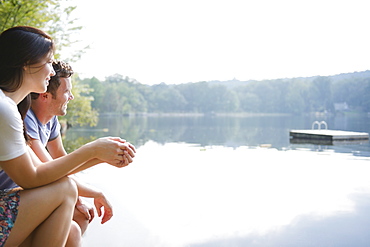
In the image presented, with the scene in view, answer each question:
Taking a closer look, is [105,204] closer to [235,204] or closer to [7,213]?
[7,213]

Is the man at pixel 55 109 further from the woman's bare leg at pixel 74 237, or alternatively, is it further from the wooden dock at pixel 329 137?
the wooden dock at pixel 329 137

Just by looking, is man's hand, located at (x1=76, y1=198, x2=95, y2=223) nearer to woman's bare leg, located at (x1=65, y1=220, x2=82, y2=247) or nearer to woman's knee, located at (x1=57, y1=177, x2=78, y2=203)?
woman's bare leg, located at (x1=65, y1=220, x2=82, y2=247)

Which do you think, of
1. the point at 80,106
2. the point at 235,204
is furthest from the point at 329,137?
the point at 235,204

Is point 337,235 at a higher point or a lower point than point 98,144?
lower

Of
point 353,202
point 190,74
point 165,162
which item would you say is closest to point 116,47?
point 190,74

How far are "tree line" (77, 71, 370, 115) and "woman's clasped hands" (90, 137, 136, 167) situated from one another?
51.0 metres

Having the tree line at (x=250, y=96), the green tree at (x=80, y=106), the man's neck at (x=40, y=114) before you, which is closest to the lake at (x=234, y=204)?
the man's neck at (x=40, y=114)

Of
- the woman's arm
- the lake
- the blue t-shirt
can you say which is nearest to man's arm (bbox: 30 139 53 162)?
the blue t-shirt

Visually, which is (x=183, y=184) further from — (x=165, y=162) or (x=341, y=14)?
(x=341, y=14)

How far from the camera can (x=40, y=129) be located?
1528 millimetres

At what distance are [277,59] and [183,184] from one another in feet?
217

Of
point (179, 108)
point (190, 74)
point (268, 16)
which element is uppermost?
point (268, 16)

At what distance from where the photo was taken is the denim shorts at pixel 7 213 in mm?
1188

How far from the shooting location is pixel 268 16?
148ft
